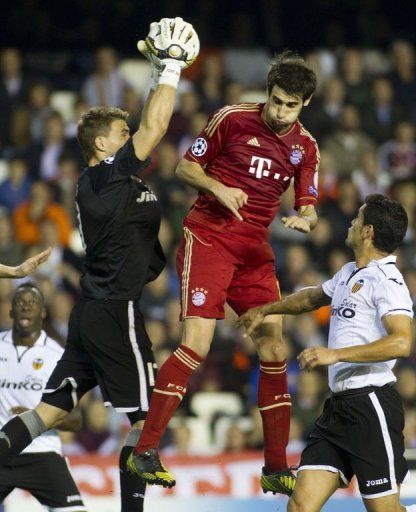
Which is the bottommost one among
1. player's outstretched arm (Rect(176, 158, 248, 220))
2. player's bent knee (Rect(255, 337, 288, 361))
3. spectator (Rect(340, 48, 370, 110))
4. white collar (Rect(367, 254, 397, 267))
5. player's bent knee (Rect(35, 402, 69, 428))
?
player's bent knee (Rect(35, 402, 69, 428))

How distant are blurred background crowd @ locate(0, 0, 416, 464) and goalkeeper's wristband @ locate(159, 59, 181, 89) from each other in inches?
147

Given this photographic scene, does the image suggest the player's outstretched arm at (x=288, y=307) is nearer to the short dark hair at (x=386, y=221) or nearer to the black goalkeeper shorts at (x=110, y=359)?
the short dark hair at (x=386, y=221)

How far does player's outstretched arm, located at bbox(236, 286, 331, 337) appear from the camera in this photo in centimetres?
657

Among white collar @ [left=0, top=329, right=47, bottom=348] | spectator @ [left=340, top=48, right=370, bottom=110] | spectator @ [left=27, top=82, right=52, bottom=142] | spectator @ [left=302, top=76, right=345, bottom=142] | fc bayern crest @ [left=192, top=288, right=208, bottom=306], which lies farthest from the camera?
spectator @ [left=340, top=48, right=370, bottom=110]

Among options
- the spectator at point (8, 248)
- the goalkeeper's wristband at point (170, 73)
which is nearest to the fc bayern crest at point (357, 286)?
the goalkeeper's wristband at point (170, 73)

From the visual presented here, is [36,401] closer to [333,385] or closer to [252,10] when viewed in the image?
[333,385]

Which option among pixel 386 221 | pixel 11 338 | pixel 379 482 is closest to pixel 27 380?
Answer: pixel 11 338

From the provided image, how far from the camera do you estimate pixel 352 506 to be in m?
8.99

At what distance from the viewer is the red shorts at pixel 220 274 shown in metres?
6.54

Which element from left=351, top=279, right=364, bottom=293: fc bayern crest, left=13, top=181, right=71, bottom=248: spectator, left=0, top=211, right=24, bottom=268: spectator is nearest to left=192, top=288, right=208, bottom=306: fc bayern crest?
left=351, top=279, right=364, bottom=293: fc bayern crest

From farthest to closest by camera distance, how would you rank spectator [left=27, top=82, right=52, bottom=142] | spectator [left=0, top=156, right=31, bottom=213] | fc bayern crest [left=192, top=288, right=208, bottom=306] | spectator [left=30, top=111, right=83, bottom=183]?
spectator [left=27, top=82, right=52, bottom=142], spectator [left=30, top=111, right=83, bottom=183], spectator [left=0, top=156, right=31, bottom=213], fc bayern crest [left=192, top=288, right=208, bottom=306]

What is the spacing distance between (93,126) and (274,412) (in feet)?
6.37

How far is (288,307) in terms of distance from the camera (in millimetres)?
6574

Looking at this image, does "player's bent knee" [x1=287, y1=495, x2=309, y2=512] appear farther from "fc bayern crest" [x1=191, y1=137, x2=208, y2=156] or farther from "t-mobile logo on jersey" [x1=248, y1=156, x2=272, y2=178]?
"fc bayern crest" [x1=191, y1=137, x2=208, y2=156]
